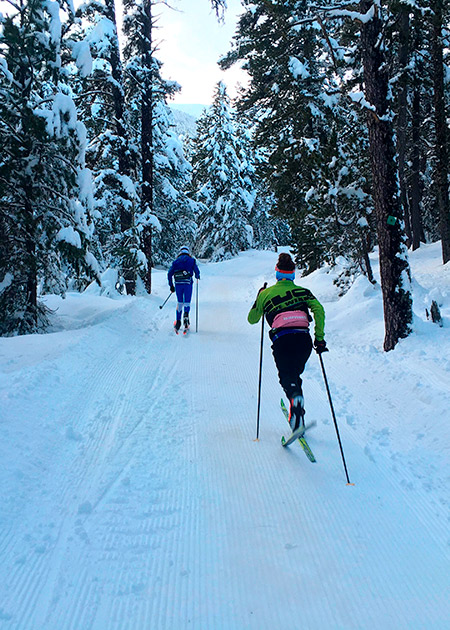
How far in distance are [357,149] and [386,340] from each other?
6.29m

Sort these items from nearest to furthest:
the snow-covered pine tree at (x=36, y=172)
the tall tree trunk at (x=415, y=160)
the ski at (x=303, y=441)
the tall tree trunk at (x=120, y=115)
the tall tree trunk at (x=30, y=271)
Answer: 1. the ski at (x=303, y=441)
2. the snow-covered pine tree at (x=36, y=172)
3. the tall tree trunk at (x=30, y=271)
4. the tall tree trunk at (x=120, y=115)
5. the tall tree trunk at (x=415, y=160)

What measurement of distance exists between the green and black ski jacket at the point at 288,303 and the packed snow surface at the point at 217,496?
1490 millimetres

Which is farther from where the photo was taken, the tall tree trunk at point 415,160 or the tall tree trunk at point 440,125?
the tall tree trunk at point 415,160

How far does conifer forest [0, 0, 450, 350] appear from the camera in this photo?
7754 millimetres

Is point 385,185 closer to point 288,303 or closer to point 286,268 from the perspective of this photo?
point 286,268

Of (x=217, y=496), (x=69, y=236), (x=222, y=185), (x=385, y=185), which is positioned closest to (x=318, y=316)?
(x=217, y=496)

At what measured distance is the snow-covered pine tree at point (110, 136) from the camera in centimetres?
1330

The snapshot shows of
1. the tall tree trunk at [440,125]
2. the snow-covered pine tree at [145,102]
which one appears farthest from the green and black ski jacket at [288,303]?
the tall tree trunk at [440,125]

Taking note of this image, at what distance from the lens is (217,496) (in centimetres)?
377

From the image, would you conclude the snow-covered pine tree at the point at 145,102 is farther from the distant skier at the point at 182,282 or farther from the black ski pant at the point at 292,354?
the black ski pant at the point at 292,354

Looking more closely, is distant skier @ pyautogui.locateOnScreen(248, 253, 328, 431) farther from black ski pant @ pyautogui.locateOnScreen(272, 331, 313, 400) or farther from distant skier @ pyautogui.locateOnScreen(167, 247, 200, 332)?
distant skier @ pyautogui.locateOnScreen(167, 247, 200, 332)

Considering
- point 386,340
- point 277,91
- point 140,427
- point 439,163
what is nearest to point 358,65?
point 277,91

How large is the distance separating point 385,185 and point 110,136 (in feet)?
33.8

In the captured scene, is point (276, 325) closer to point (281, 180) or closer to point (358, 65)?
point (281, 180)
